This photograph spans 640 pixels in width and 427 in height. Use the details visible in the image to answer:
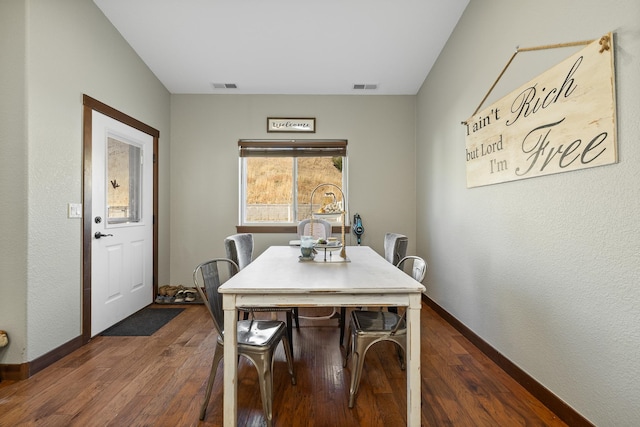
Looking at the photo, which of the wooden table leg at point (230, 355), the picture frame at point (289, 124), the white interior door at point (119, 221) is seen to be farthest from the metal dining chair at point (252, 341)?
the picture frame at point (289, 124)

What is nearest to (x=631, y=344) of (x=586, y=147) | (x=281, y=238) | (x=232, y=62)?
(x=586, y=147)

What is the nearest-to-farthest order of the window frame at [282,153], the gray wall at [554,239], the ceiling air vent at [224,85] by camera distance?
1. the gray wall at [554,239]
2. the ceiling air vent at [224,85]
3. the window frame at [282,153]

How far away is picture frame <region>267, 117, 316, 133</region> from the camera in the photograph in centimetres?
425

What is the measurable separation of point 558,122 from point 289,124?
322 cm

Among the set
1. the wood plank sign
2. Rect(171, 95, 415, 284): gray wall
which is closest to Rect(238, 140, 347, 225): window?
Rect(171, 95, 415, 284): gray wall

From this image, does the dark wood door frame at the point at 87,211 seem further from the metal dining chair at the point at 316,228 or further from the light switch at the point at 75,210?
the metal dining chair at the point at 316,228

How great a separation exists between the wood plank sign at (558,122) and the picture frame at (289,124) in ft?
8.03

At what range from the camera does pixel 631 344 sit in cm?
129

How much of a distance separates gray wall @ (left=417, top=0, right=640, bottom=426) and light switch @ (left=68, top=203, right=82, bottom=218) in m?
3.31

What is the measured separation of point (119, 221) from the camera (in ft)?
10.4

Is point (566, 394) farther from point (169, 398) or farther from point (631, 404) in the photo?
point (169, 398)

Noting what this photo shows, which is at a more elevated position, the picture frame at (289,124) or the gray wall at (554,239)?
the picture frame at (289,124)

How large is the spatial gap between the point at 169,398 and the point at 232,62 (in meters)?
3.29

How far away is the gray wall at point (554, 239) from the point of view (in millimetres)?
1313
